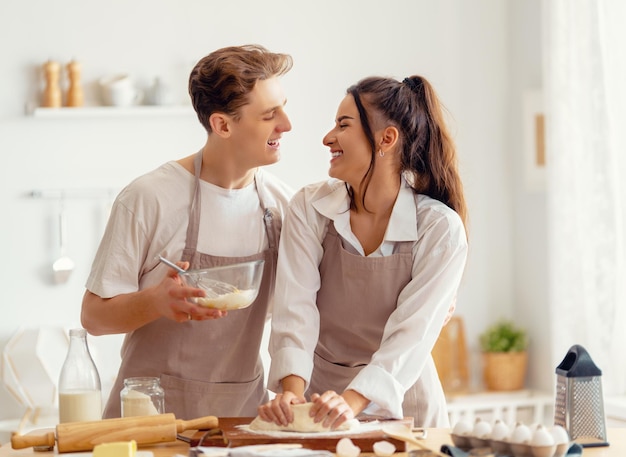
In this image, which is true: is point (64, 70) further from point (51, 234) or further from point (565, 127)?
point (565, 127)

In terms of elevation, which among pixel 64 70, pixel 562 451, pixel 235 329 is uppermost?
pixel 64 70

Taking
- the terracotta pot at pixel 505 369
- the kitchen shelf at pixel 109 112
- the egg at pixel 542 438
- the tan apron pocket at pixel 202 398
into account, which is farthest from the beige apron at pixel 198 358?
the terracotta pot at pixel 505 369

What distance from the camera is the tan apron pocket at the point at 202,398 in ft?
7.44

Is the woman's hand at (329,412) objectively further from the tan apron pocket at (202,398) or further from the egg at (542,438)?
the tan apron pocket at (202,398)

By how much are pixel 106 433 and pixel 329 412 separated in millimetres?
416

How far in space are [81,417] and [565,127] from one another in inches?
114

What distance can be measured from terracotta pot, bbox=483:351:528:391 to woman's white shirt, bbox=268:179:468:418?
2487 mm

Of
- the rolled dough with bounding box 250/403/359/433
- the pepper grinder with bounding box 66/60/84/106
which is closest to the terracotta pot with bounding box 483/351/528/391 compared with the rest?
the pepper grinder with bounding box 66/60/84/106

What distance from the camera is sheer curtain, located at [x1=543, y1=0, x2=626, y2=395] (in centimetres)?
399

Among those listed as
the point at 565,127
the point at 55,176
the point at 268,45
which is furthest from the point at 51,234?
the point at 565,127

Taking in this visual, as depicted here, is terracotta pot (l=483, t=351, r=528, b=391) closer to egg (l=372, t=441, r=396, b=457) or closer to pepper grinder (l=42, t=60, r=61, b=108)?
pepper grinder (l=42, t=60, r=61, b=108)

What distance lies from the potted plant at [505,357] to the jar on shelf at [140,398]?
2898 millimetres

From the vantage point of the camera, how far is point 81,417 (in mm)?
1887

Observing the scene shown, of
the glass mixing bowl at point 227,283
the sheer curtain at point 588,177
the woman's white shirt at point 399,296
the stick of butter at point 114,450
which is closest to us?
the stick of butter at point 114,450
